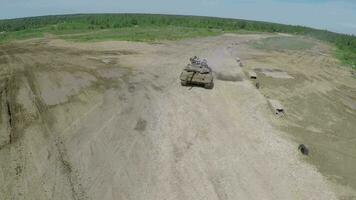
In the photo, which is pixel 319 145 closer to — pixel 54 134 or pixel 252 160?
pixel 252 160

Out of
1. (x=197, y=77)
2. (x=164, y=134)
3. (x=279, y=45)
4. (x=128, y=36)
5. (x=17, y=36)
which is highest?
(x=197, y=77)

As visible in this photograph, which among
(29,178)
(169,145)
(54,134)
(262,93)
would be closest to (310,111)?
(262,93)

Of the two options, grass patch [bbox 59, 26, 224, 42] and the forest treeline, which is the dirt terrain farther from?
the forest treeline

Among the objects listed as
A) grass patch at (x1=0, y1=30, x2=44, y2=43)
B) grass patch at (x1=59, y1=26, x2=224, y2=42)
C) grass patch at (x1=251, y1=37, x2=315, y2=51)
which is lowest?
grass patch at (x1=251, y1=37, x2=315, y2=51)

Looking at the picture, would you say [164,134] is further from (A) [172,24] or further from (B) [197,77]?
(A) [172,24]

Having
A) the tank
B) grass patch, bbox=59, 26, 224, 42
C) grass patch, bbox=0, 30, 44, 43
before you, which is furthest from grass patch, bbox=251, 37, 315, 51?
grass patch, bbox=0, 30, 44, 43

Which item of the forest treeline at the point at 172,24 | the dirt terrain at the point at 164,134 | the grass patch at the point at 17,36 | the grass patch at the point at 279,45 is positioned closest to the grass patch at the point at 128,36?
the grass patch at the point at 17,36

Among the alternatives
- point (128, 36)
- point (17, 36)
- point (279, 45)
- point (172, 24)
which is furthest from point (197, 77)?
point (172, 24)

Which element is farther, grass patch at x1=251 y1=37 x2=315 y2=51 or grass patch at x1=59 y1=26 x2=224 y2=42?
grass patch at x1=251 y1=37 x2=315 y2=51

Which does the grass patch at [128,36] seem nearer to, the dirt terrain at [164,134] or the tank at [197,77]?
the dirt terrain at [164,134]
